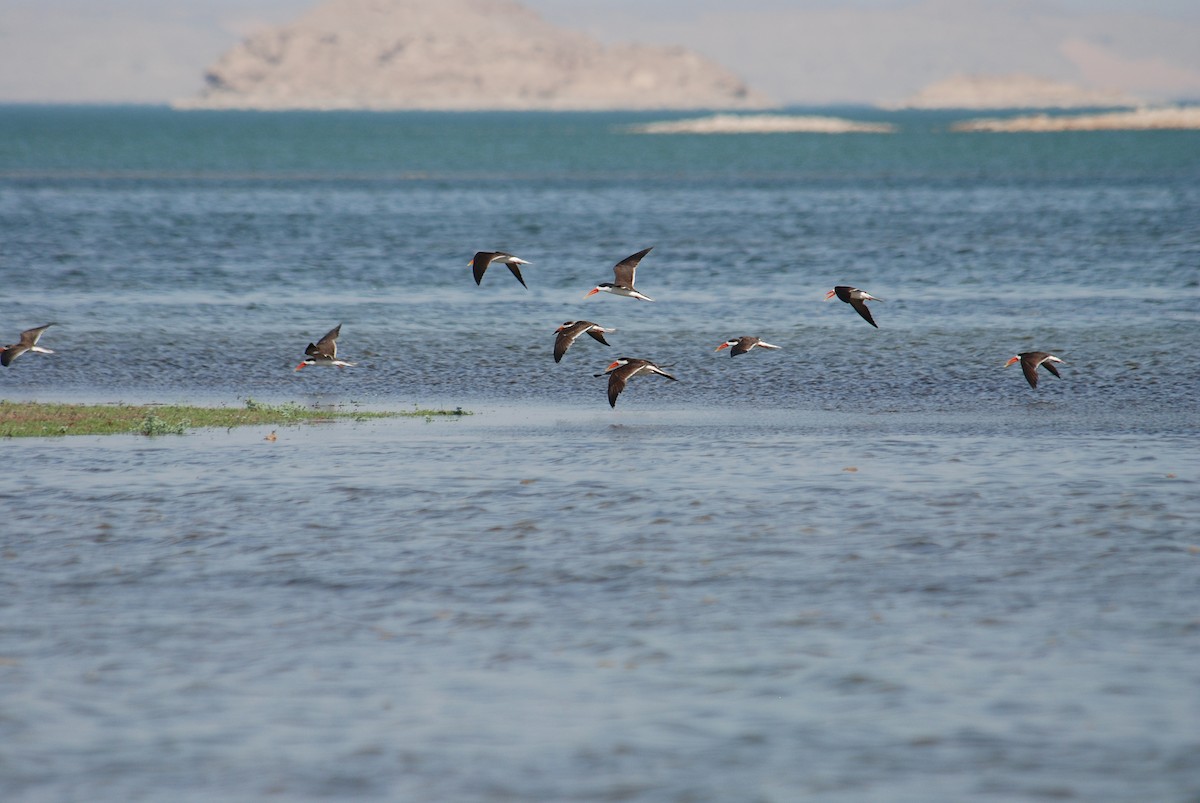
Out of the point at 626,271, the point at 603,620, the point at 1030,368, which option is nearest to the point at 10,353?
the point at 626,271

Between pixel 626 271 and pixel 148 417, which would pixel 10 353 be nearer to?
pixel 148 417

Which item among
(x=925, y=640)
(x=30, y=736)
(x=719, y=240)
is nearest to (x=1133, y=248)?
(x=719, y=240)

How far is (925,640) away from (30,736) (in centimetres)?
600

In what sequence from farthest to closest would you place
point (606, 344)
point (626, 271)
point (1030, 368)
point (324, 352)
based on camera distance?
point (626, 271), point (324, 352), point (1030, 368), point (606, 344)

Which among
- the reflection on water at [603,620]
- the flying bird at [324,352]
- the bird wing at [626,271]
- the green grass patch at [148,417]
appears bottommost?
the reflection on water at [603,620]

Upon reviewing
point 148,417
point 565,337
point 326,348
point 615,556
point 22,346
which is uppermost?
point 565,337

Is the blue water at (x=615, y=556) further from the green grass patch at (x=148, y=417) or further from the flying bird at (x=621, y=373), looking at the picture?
the green grass patch at (x=148, y=417)

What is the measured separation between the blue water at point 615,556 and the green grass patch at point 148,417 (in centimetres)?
55

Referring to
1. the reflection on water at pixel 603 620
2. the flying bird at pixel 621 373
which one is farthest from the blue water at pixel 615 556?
the flying bird at pixel 621 373

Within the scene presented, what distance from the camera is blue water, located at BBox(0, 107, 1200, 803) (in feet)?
31.0

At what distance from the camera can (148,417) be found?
19.5 meters

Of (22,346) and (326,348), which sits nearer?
(22,346)

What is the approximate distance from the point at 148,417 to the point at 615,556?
8.30 metres

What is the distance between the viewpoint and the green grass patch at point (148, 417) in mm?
19094
